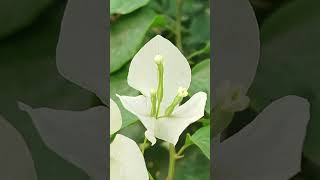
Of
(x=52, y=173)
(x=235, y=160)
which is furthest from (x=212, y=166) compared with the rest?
(x=52, y=173)

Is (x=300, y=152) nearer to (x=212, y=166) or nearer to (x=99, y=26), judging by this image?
(x=212, y=166)

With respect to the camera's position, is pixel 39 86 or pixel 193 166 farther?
pixel 193 166

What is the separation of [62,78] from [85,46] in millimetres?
31

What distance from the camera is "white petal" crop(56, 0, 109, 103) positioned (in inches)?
15.3

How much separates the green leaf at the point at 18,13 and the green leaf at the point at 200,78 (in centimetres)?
16

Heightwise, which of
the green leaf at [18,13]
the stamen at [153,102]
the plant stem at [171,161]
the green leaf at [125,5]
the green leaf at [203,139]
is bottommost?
the plant stem at [171,161]

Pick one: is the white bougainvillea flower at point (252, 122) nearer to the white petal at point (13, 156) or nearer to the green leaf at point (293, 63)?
the green leaf at point (293, 63)

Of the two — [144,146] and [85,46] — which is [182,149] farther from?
[85,46]

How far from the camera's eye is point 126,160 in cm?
44

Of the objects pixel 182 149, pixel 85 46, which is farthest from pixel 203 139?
pixel 85 46

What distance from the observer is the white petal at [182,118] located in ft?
1.42

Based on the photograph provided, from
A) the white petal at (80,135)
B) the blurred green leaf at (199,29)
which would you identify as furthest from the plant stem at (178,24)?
the white petal at (80,135)

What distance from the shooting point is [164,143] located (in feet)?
1.59

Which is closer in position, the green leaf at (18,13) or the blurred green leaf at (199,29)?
the green leaf at (18,13)
